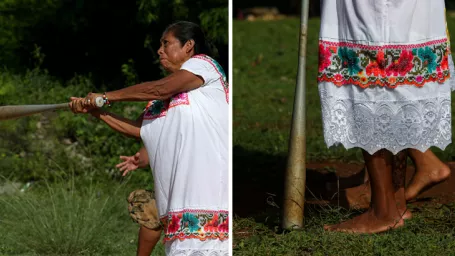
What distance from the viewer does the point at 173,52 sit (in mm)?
4387

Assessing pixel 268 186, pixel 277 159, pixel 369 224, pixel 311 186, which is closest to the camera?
pixel 369 224

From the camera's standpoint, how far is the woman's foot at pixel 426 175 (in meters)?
5.50

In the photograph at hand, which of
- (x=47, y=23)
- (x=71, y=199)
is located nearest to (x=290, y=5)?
(x=47, y=23)

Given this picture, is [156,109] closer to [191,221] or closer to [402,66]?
[191,221]

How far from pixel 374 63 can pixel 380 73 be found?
0.18ft

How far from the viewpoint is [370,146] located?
15.6 ft

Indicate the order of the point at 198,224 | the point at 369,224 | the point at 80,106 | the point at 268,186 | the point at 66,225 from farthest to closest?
1. the point at 268,186
2. the point at 66,225
3. the point at 369,224
4. the point at 80,106
5. the point at 198,224

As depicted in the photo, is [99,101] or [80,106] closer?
[99,101]

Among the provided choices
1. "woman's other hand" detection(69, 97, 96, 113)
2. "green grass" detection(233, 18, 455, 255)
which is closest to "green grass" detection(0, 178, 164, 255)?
"green grass" detection(233, 18, 455, 255)

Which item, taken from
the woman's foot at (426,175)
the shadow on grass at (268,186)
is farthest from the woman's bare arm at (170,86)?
the woman's foot at (426,175)

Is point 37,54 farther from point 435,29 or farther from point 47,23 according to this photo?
point 435,29

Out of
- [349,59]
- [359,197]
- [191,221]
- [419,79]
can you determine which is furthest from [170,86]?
[359,197]

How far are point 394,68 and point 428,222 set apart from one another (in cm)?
80

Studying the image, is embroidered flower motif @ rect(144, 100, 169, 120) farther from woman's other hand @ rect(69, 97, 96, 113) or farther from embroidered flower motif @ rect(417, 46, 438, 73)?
embroidered flower motif @ rect(417, 46, 438, 73)
